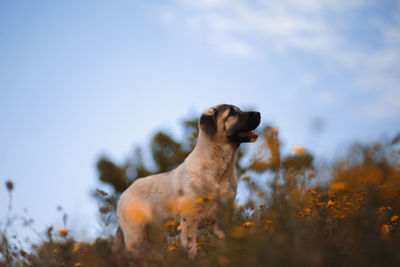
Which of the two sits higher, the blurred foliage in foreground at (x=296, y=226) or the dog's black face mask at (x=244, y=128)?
the dog's black face mask at (x=244, y=128)

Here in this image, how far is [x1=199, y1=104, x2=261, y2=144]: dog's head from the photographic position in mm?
5195

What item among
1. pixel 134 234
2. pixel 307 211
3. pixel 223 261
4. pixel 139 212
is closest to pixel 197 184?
pixel 139 212

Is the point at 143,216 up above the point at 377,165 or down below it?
below

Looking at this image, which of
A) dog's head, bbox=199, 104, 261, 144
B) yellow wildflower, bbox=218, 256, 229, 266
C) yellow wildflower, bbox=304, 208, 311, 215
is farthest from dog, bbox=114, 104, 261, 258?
yellow wildflower, bbox=218, 256, 229, 266

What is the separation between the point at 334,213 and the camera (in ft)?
12.9

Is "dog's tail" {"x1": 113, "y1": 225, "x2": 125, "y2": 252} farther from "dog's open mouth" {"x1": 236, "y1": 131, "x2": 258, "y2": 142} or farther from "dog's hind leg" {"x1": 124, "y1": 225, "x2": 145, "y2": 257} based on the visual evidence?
"dog's open mouth" {"x1": 236, "y1": 131, "x2": 258, "y2": 142}

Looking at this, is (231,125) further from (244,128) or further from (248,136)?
(248,136)

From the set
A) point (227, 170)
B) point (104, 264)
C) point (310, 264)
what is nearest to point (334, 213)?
point (227, 170)

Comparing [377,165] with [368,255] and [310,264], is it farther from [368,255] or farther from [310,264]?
[310,264]

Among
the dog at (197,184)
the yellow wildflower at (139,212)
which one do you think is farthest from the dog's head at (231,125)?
the yellow wildflower at (139,212)

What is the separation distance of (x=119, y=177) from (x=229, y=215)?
2402 centimetres

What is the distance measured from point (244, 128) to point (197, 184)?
1108mm

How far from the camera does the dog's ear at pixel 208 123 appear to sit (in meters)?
5.17

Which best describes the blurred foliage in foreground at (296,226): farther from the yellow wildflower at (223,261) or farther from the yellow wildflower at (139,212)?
the yellow wildflower at (139,212)
